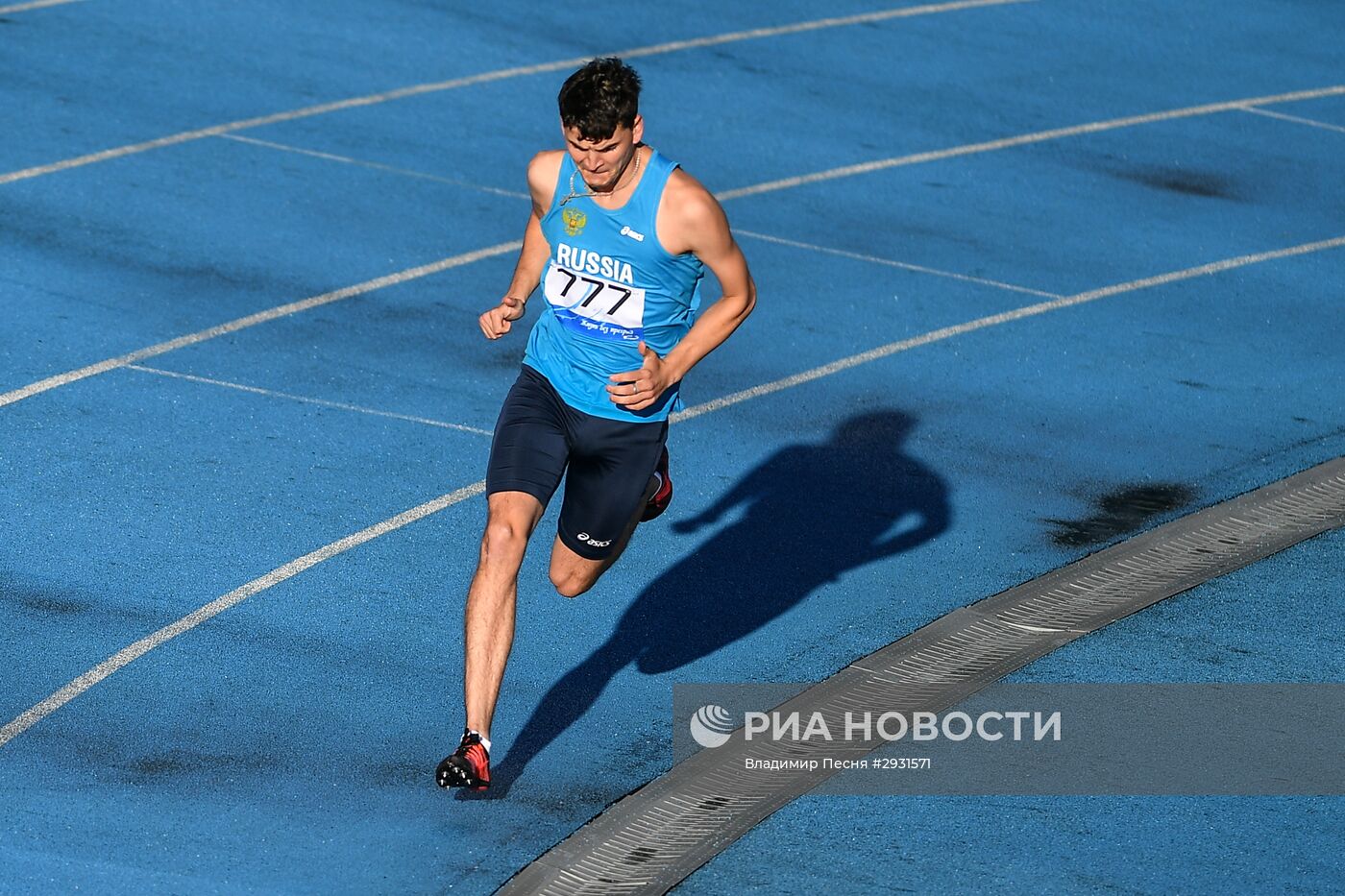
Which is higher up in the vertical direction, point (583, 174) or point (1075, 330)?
point (583, 174)

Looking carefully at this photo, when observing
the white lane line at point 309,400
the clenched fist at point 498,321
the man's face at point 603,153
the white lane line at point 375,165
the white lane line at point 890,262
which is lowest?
the white lane line at point 309,400

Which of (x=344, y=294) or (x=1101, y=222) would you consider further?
(x=1101, y=222)

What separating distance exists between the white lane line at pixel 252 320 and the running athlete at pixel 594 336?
10.9ft

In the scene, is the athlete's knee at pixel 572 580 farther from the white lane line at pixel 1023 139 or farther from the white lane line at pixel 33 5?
the white lane line at pixel 33 5

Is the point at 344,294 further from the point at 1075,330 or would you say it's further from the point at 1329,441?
the point at 1329,441

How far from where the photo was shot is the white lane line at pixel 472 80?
456 inches

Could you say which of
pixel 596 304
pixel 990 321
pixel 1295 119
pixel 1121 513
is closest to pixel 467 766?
pixel 596 304

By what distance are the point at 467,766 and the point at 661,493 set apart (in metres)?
1.50

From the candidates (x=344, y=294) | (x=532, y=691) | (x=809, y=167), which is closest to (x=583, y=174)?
(x=532, y=691)

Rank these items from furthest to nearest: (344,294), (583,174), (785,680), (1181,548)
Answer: (344,294) → (1181,548) → (785,680) → (583,174)

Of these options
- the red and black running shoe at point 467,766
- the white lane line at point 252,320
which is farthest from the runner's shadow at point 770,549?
the white lane line at point 252,320

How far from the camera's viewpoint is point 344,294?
1016 centimetres

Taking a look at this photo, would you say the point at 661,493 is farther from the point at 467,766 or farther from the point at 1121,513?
the point at 1121,513

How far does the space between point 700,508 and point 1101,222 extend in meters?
4.73
